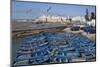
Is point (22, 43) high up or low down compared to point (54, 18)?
down

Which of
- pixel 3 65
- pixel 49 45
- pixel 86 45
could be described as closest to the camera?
pixel 3 65

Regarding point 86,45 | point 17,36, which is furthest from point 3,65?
point 86,45

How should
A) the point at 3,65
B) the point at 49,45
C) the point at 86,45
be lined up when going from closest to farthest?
the point at 3,65
the point at 49,45
the point at 86,45

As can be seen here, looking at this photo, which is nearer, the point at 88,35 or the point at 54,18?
the point at 54,18

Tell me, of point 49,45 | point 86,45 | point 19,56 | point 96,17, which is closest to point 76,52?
point 86,45

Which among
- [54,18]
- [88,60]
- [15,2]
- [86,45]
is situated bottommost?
[88,60]

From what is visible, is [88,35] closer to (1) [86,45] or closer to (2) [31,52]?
(1) [86,45]

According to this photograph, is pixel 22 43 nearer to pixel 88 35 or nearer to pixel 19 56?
pixel 19 56
